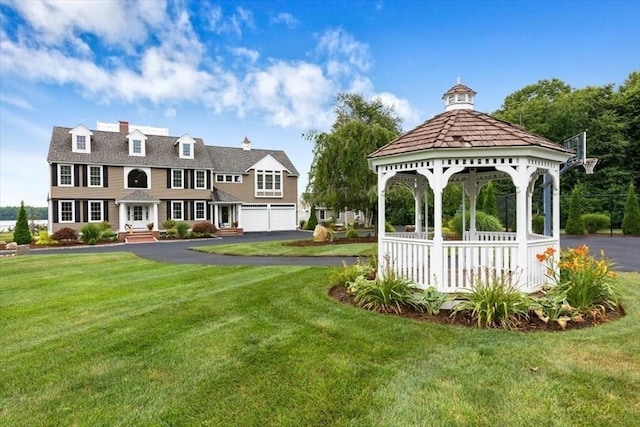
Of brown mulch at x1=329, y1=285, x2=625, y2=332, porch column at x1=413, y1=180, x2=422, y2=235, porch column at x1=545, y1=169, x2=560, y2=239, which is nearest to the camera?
brown mulch at x1=329, y1=285, x2=625, y2=332

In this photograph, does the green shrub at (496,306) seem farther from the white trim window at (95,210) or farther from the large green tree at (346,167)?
the white trim window at (95,210)

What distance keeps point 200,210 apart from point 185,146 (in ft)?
17.8

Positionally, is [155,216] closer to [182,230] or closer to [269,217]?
[182,230]

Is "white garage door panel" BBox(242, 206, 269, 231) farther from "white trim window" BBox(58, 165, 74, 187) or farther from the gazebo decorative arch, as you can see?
the gazebo decorative arch

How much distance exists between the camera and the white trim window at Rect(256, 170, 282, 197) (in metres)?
34.1

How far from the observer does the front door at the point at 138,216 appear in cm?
2780

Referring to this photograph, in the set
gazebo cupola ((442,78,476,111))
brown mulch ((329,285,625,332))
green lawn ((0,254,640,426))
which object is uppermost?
gazebo cupola ((442,78,476,111))

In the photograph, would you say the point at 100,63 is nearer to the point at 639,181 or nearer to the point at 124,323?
the point at 124,323

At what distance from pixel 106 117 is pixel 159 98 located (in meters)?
12.4

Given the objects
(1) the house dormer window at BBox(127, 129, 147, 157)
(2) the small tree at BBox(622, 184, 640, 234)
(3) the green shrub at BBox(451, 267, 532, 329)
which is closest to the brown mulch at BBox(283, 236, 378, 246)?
(3) the green shrub at BBox(451, 267, 532, 329)

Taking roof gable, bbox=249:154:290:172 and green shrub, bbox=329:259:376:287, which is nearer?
green shrub, bbox=329:259:376:287

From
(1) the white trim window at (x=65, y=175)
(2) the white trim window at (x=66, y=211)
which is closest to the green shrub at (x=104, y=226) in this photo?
(2) the white trim window at (x=66, y=211)

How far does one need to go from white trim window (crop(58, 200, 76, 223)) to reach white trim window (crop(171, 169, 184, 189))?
22.4ft

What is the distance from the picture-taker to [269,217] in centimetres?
3438
